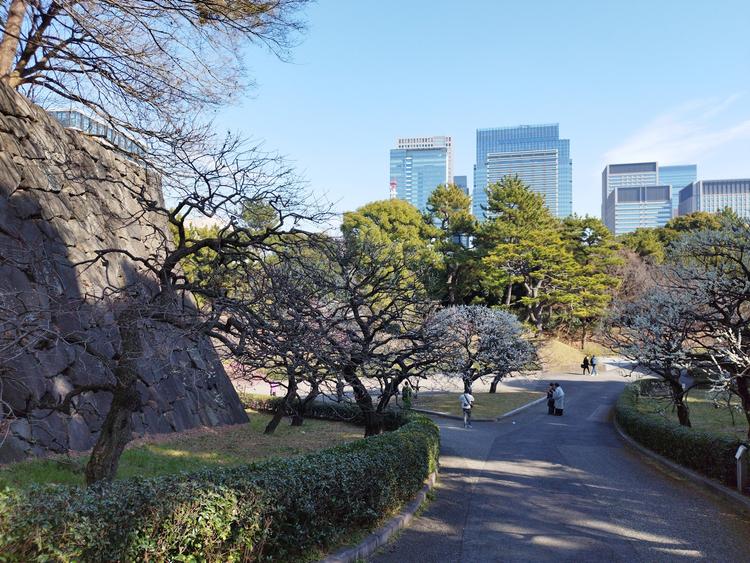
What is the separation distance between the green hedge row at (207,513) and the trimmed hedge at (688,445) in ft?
25.0

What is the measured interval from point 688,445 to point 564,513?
555 cm

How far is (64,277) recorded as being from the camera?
11.7 m

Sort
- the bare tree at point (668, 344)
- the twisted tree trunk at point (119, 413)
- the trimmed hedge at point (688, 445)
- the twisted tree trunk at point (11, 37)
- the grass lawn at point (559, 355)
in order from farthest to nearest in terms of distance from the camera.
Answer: the grass lawn at point (559, 355), the bare tree at point (668, 344), the trimmed hedge at point (688, 445), the twisted tree trunk at point (11, 37), the twisted tree trunk at point (119, 413)

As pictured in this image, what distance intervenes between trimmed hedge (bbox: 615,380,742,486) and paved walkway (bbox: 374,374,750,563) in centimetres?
61

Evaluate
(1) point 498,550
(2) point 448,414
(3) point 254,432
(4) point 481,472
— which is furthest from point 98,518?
(2) point 448,414

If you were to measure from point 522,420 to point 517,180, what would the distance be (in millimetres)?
30598

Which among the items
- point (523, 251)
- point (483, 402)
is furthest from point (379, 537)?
point (523, 251)

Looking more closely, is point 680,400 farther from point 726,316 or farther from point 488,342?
point 488,342

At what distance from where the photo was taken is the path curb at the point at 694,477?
1032 centimetres

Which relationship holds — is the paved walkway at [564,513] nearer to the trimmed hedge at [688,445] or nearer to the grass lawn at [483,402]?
the trimmed hedge at [688,445]

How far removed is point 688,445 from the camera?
1330 cm

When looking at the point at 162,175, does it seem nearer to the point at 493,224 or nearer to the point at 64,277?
the point at 64,277

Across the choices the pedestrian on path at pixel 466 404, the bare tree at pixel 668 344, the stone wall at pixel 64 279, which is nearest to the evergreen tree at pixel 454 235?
the pedestrian on path at pixel 466 404

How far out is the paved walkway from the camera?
7680 millimetres
